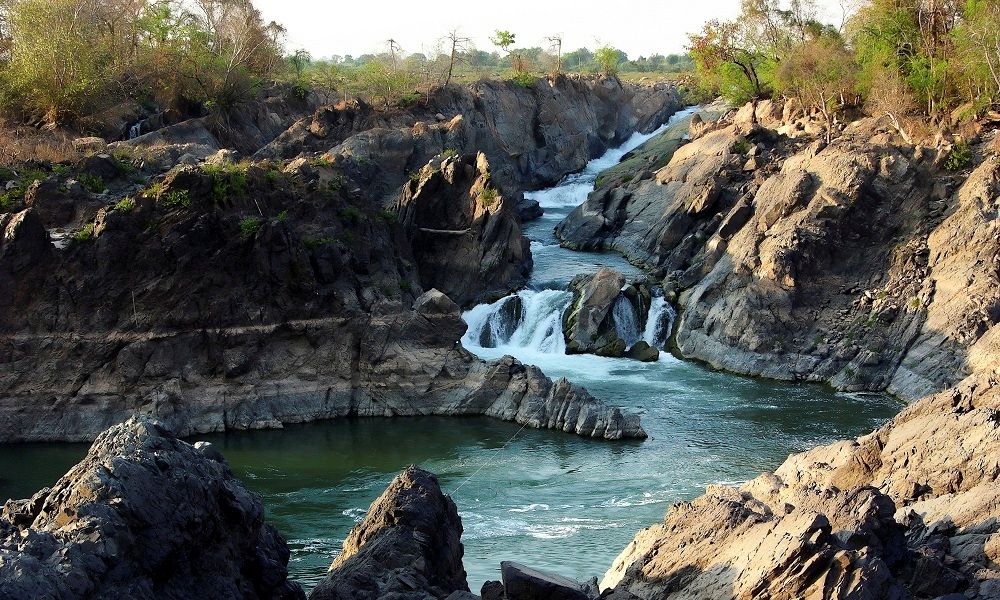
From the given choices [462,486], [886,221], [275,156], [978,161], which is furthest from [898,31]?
[462,486]

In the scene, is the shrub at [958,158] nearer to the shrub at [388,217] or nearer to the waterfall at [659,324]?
the waterfall at [659,324]

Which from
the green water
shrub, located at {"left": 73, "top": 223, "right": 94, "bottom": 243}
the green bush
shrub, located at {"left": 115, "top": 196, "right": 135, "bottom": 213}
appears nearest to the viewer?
the green water

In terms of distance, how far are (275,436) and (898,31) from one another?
32951 millimetres

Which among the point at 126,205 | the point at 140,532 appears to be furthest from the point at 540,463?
the point at 140,532

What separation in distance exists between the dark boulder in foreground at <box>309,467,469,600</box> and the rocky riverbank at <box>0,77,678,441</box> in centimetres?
1418

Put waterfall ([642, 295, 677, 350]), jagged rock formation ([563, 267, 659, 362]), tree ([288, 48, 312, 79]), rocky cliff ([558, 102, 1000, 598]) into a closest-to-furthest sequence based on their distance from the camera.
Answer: rocky cliff ([558, 102, 1000, 598]) → jagged rock formation ([563, 267, 659, 362]) → waterfall ([642, 295, 677, 350]) → tree ([288, 48, 312, 79])

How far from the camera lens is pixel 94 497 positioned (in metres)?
11.4

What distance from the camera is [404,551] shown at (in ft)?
47.6

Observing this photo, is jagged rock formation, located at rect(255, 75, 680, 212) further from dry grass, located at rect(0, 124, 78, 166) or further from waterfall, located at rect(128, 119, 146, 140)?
dry grass, located at rect(0, 124, 78, 166)

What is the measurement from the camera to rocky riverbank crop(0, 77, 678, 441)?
3020cm

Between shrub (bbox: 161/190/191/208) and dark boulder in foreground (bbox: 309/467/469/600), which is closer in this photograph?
dark boulder in foreground (bbox: 309/467/469/600)

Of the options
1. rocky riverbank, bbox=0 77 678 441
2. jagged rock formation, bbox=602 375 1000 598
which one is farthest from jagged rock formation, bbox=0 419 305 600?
rocky riverbank, bbox=0 77 678 441

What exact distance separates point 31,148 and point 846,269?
29467 millimetres

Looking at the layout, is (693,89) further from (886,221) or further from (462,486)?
(462,486)
